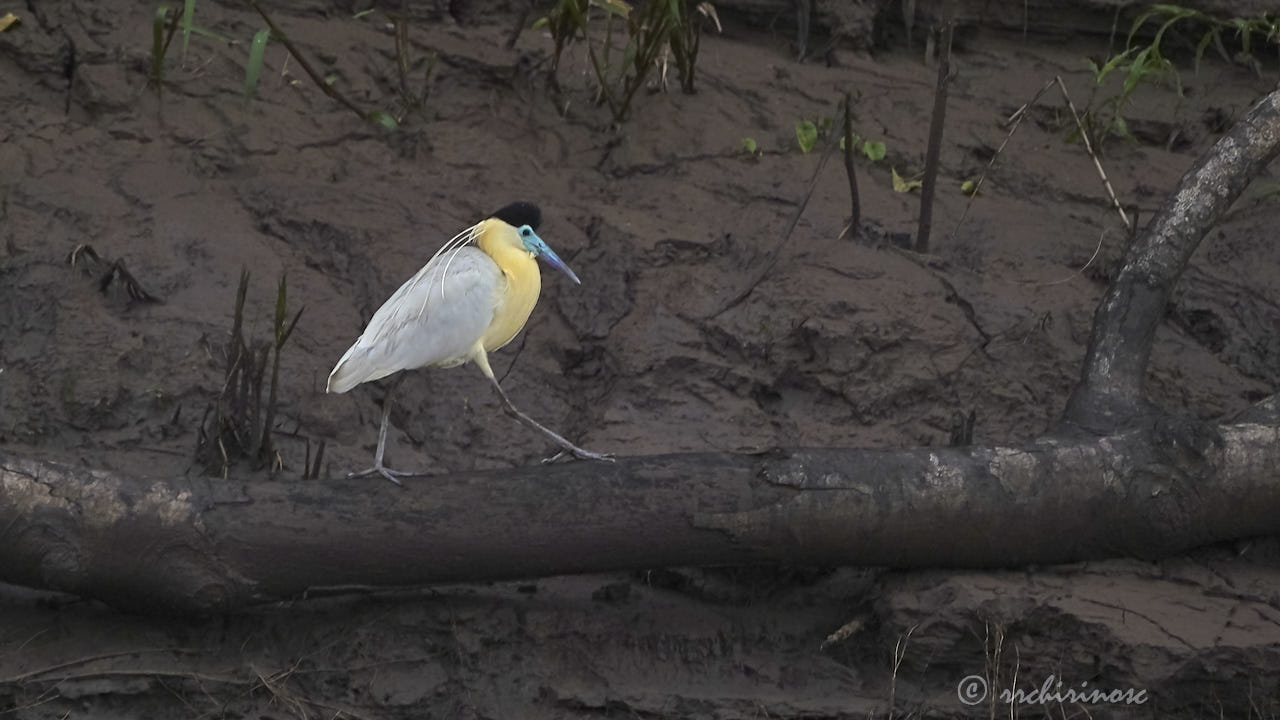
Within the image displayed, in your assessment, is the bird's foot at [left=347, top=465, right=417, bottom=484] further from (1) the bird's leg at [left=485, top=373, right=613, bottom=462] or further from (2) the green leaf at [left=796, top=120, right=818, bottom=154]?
(2) the green leaf at [left=796, top=120, right=818, bottom=154]

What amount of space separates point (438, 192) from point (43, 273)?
4.71 ft

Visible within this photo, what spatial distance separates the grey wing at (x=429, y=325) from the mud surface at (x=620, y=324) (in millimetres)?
420

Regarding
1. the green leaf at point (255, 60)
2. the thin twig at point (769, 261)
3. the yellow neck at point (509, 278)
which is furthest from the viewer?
the thin twig at point (769, 261)

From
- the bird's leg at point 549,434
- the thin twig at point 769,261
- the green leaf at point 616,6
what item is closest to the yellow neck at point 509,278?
the bird's leg at point 549,434

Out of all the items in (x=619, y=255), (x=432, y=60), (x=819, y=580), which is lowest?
(x=819, y=580)

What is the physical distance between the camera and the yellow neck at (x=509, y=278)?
4.45 m

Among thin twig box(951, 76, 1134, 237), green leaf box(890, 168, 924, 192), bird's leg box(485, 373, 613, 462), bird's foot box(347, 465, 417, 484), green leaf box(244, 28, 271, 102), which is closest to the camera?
bird's foot box(347, 465, 417, 484)

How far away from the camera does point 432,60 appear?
223 inches

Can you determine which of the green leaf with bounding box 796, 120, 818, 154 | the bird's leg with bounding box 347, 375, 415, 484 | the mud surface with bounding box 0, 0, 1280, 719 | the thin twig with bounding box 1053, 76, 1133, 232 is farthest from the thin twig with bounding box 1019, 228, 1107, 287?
the bird's leg with bounding box 347, 375, 415, 484

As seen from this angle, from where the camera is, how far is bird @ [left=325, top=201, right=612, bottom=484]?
13.9 feet

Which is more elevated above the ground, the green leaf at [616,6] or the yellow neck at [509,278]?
the green leaf at [616,6]

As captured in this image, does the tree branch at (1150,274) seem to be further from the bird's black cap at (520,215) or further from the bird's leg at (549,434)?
the bird's black cap at (520,215)

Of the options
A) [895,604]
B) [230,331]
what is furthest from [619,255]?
[895,604]

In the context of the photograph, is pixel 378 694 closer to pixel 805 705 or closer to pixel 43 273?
pixel 805 705
